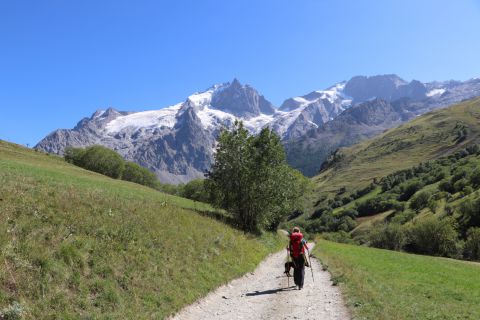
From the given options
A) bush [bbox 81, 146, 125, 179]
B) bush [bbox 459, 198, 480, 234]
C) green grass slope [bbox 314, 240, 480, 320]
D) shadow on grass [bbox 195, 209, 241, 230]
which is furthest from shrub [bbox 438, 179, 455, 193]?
bush [bbox 81, 146, 125, 179]

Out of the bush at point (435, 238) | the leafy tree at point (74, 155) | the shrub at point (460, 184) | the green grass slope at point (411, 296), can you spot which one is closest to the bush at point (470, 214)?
the bush at point (435, 238)

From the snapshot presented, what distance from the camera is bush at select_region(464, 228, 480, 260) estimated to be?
90.5 metres

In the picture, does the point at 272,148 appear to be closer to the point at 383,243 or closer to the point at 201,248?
the point at 201,248

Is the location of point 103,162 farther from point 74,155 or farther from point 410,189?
point 410,189

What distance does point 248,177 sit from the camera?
48.3m

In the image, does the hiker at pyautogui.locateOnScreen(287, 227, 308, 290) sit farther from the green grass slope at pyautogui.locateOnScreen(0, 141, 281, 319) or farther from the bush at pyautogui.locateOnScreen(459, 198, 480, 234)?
the bush at pyautogui.locateOnScreen(459, 198, 480, 234)

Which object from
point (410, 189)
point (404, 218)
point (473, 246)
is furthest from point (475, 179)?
point (473, 246)

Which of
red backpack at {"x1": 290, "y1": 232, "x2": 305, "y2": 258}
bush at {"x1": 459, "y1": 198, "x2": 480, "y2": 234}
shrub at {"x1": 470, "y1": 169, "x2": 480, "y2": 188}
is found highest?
shrub at {"x1": 470, "y1": 169, "x2": 480, "y2": 188}

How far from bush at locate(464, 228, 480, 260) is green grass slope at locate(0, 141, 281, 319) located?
287ft

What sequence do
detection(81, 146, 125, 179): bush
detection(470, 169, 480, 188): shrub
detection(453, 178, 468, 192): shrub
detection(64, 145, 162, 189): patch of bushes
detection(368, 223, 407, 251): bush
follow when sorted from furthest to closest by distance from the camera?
detection(64, 145, 162, 189): patch of bushes → detection(81, 146, 125, 179): bush → detection(453, 178, 468, 192): shrub → detection(470, 169, 480, 188): shrub → detection(368, 223, 407, 251): bush

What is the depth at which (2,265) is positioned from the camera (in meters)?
12.5

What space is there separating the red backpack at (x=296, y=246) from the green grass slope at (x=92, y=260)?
4.32 m

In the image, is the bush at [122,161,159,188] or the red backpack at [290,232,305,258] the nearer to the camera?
the red backpack at [290,232,305,258]

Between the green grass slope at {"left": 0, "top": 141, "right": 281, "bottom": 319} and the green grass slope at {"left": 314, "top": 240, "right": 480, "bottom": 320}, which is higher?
the green grass slope at {"left": 0, "top": 141, "right": 281, "bottom": 319}
